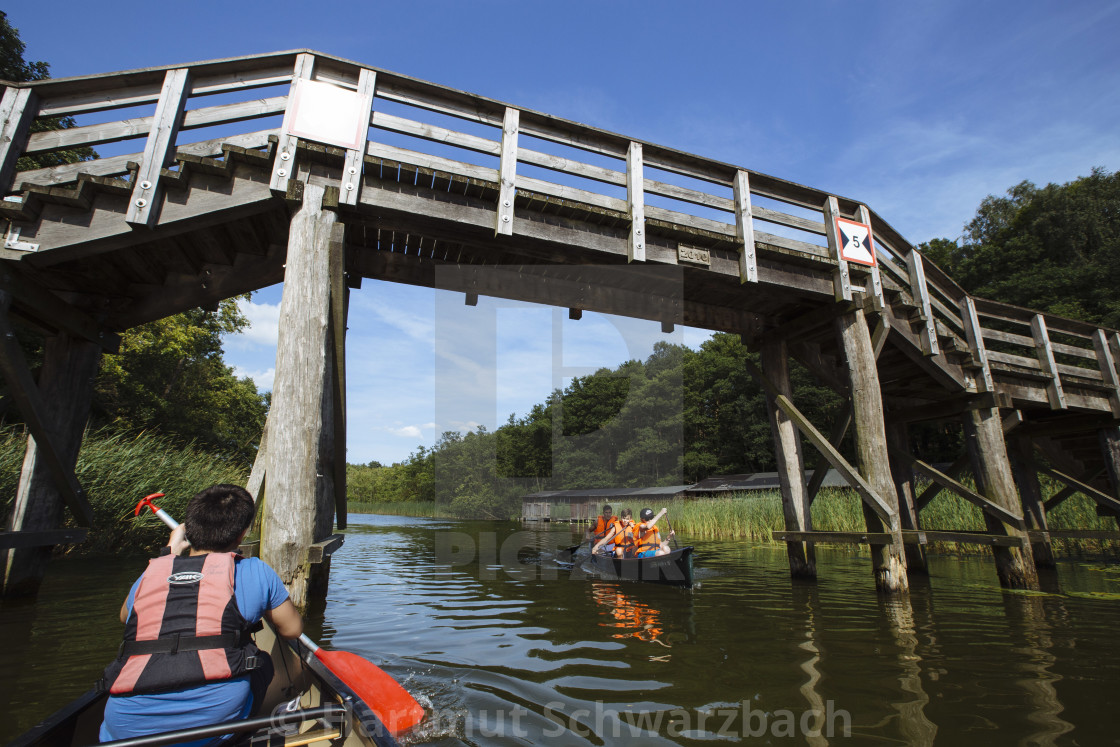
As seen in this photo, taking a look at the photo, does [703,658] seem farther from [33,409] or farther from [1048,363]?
[1048,363]

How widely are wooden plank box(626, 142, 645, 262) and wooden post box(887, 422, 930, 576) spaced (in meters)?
7.23

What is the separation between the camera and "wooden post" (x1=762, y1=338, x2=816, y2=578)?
27.8ft

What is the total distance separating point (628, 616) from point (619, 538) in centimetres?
422

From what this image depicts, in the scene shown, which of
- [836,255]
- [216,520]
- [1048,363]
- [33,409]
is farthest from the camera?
[1048,363]

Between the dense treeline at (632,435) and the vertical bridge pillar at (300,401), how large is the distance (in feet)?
148

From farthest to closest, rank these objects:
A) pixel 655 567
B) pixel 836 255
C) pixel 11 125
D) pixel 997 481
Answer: pixel 655 567
pixel 997 481
pixel 836 255
pixel 11 125

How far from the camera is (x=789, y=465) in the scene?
28.2 ft

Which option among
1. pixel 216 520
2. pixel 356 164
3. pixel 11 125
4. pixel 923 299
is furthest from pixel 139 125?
pixel 923 299

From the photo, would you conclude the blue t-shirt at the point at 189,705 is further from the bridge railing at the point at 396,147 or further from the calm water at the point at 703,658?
the bridge railing at the point at 396,147

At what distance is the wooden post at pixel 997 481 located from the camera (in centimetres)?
862

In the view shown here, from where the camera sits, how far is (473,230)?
20.2 ft

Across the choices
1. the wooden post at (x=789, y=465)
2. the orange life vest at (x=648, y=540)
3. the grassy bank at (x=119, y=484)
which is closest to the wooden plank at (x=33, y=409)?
the grassy bank at (x=119, y=484)

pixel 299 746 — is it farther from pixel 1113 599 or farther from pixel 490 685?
pixel 1113 599

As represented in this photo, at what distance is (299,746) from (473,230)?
4.91 metres
